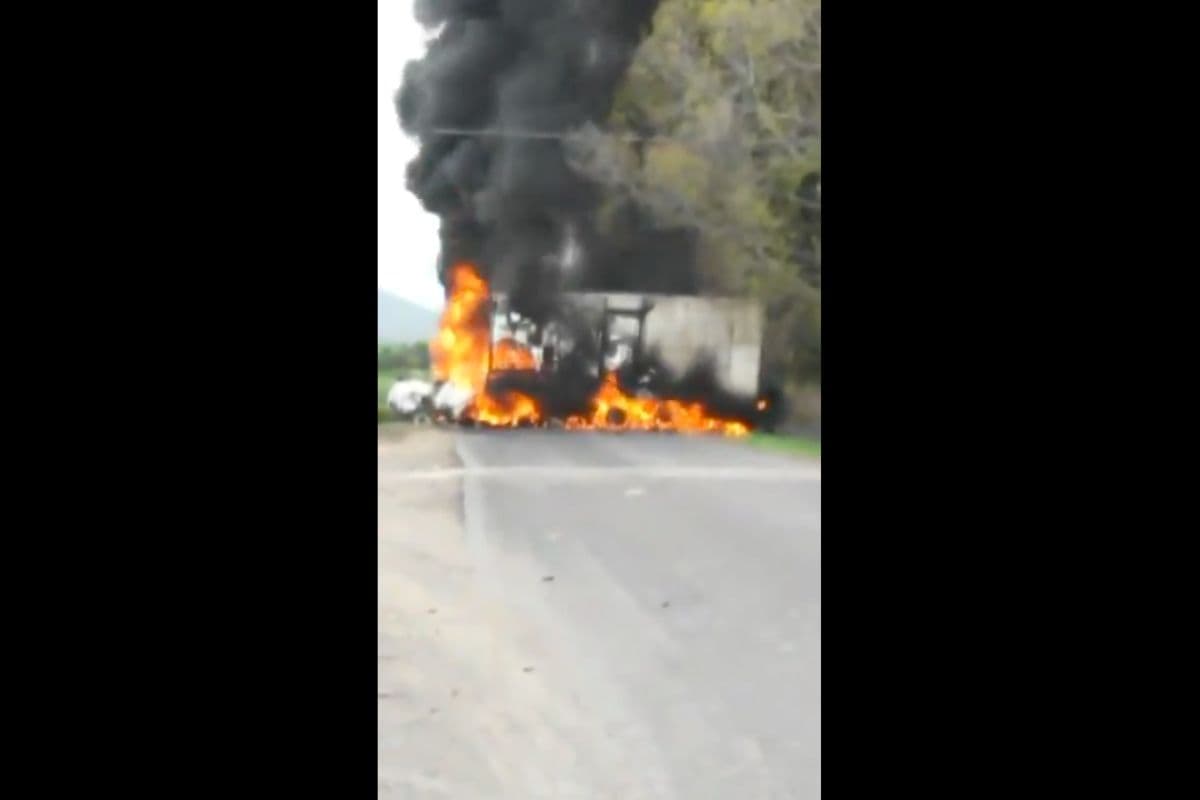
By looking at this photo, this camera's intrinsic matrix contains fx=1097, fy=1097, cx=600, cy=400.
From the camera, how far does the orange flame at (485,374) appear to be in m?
1.35

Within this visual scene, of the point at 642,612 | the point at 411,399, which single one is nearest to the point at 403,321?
the point at 411,399

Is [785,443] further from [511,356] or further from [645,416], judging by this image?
[511,356]

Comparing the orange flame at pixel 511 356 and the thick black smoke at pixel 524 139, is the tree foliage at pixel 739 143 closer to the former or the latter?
the thick black smoke at pixel 524 139

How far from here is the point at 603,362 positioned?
1.39 meters

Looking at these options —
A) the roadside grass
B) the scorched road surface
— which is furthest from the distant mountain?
the roadside grass

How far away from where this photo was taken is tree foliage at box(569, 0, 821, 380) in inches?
53.9

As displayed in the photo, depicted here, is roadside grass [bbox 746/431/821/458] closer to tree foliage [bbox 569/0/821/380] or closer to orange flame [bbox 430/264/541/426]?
tree foliage [bbox 569/0/821/380]

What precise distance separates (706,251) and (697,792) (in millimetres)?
660

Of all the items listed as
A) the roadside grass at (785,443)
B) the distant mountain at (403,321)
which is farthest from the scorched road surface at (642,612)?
the distant mountain at (403,321)

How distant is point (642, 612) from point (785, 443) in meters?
0.28

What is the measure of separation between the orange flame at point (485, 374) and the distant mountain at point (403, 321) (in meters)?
0.02
